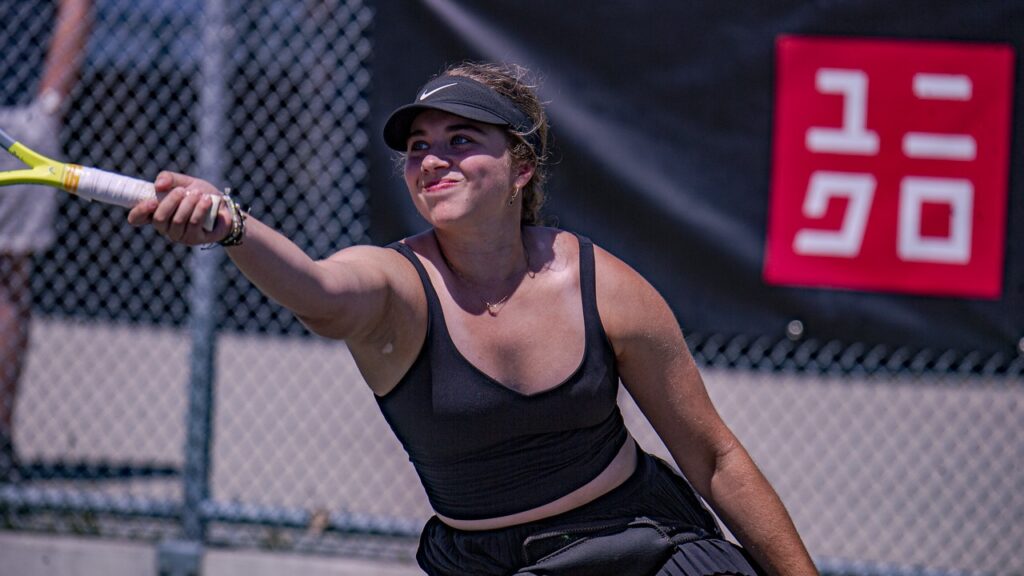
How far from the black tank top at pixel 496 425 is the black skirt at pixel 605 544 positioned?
0.19 feet

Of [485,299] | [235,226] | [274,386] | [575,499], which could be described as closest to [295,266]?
[235,226]

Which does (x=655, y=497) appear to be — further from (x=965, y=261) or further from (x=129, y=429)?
(x=129, y=429)

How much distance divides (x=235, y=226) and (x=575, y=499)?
1011mm

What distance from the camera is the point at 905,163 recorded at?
13.0 feet

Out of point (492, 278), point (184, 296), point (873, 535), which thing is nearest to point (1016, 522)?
point (873, 535)

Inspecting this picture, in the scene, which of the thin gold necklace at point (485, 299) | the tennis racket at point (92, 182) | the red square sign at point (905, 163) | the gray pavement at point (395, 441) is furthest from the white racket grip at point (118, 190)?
the red square sign at point (905, 163)

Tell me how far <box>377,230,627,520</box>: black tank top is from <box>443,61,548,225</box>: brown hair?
200 mm

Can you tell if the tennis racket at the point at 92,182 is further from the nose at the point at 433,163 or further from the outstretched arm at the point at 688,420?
the outstretched arm at the point at 688,420

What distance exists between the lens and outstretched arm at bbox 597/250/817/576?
2.71 meters

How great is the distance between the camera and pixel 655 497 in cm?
281

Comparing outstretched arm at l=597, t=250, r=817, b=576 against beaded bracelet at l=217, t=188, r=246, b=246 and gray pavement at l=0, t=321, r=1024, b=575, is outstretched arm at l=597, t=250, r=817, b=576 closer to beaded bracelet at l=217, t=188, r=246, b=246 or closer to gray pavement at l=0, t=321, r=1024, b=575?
beaded bracelet at l=217, t=188, r=246, b=246

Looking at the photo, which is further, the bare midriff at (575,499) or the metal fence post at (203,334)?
the metal fence post at (203,334)

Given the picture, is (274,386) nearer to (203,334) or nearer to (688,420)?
(203,334)

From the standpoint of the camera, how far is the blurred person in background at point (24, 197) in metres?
4.42
